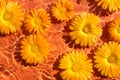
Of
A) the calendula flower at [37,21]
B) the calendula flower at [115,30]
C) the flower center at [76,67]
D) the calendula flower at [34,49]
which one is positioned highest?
the calendula flower at [37,21]

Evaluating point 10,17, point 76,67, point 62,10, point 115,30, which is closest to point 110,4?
point 115,30

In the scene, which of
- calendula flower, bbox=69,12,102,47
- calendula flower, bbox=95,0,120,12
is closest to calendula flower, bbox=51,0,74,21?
calendula flower, bbox=69,12,102,47

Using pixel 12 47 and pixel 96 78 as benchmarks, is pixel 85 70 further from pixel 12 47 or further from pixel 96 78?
pixel 12 47

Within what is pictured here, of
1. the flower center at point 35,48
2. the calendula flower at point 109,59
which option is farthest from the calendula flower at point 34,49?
the calendula flower at point 109,59

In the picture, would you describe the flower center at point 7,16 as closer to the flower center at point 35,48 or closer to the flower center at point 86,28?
the flower center at point 35,48

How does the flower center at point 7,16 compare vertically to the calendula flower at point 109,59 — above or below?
above

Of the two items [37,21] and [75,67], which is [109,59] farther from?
[37,21]
